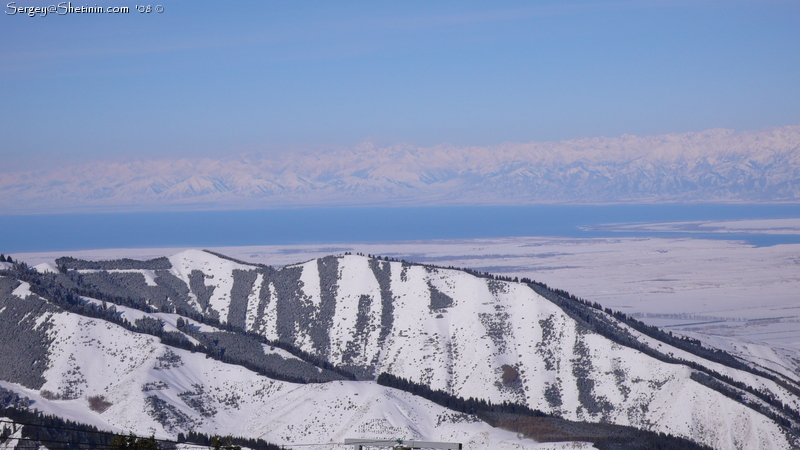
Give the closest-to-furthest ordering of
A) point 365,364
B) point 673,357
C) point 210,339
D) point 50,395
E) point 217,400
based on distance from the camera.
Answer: point 217,400 → point 50,395 → point 673,357 → point 210,339 → point 365,364

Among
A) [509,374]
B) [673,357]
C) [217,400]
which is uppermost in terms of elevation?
[673,357]

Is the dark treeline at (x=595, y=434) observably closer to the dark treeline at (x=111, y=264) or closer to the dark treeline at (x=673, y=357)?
the dark treeline at (x=673, y=357)

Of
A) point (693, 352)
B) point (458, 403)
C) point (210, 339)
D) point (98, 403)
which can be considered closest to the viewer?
point (458, 403)

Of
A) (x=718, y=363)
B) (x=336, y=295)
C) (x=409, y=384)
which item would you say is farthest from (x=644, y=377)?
(x=336, y=295)

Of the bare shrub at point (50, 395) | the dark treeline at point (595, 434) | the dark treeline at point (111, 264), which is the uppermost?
the dark treeline at point (111, 264)

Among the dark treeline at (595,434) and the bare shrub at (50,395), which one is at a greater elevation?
the bare shrub at (50,395)

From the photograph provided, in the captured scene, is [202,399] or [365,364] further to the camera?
[365,364]

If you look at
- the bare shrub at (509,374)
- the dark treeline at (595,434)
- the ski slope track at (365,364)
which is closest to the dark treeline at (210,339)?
the ski slope track at (365,364)

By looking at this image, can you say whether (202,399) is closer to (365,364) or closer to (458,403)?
(365,364)

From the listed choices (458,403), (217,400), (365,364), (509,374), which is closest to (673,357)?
(509,374)
